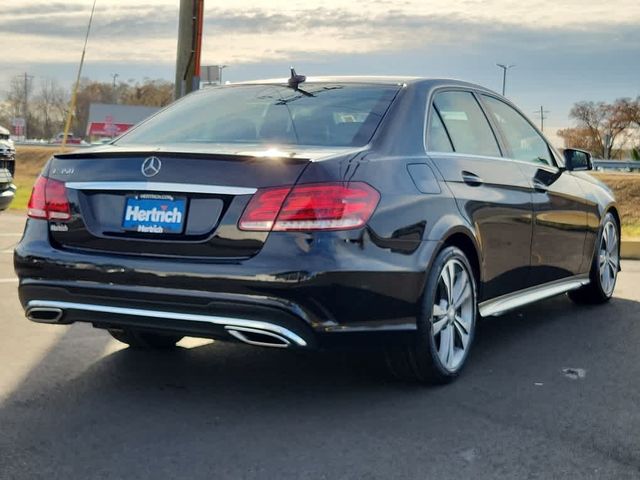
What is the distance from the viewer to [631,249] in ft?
36.6

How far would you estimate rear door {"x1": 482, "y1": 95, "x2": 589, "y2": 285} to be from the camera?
18.9 ft

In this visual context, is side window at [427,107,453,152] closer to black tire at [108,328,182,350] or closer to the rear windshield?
the rear windshield

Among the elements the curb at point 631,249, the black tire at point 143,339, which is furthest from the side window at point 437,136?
the curb at point 631,249

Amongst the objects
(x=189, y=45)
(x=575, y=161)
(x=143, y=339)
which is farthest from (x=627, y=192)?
(x=143, y=339)

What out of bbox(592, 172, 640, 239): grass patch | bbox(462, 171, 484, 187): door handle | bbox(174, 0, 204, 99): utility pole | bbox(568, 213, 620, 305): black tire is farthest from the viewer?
bbox(592, 172, 640, 239): grass patch

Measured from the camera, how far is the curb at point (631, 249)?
1111cm

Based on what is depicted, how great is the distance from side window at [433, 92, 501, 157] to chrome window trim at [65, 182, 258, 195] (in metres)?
1.52

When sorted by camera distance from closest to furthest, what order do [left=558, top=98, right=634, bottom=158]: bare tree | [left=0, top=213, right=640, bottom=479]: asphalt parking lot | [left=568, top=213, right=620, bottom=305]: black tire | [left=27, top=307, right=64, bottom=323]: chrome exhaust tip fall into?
[left=0, top=213, right=640, bottom=479]: asphalt parking lot < [left=27, top=307, right=64, bottom=323]: chrome exhaust tip < [left=568, top=213, right=620, bottom=305]: black tire < [left=558, top=98, right=634, bottom=158]: bare tree

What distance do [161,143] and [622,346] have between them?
3017 millimetres

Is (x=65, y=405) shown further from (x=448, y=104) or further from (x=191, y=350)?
(x=448, y=104)

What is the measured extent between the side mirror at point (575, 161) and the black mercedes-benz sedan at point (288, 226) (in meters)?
1.44

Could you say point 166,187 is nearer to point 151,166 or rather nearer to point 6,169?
point 151,166

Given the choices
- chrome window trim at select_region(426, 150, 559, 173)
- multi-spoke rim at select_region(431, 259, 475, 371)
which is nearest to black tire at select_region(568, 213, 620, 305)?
chrome window trim at select_region(426, 150, 559, 173)

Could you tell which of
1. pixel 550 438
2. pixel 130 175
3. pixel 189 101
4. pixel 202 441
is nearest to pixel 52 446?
pixel 202 441
